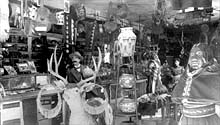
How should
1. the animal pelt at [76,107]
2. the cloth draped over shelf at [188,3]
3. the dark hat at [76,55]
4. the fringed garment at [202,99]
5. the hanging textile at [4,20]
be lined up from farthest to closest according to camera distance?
the dark hat at [76,55] → the hanging textile at [4,20] → the animal pelt at [76,107] → the cloth draped over shelf at [188,3] → the fringed garment at [202,99]

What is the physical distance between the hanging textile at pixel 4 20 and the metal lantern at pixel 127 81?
118cm

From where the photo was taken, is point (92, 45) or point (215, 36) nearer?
point (215, 36)

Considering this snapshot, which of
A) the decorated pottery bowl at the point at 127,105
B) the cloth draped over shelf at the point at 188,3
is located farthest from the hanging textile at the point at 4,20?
the cloth draped over shelf at the point at 188,3

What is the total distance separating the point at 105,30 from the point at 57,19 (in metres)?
0.51

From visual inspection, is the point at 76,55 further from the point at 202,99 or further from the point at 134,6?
the point at 202,99

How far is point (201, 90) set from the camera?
2176mm

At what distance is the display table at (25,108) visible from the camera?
9.07ft

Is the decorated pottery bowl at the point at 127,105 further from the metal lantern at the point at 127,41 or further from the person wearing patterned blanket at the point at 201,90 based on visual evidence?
the person wearing patterned blanket at the point at 201,90

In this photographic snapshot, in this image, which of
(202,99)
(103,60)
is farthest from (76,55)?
(202,99)

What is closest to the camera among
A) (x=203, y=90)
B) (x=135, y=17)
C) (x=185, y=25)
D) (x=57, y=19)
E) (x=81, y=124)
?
(x=203, y=90)

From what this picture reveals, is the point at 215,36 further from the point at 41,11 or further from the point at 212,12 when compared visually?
the point at 41,11

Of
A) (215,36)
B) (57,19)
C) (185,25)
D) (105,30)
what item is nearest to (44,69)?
(57,19)

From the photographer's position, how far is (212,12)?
2.22m

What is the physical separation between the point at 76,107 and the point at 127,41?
0.79 meters
